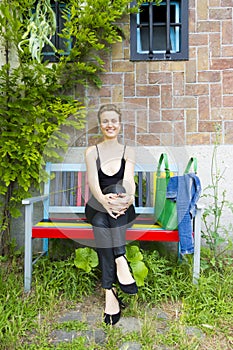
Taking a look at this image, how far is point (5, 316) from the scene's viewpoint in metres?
2.13

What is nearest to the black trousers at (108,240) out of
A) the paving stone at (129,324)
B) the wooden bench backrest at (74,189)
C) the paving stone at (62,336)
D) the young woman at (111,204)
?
the young woman at (111,204)

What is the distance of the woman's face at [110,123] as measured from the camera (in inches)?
94.3

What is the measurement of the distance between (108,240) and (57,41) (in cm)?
192

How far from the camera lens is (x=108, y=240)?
225cm

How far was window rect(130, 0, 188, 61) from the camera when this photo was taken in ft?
10.3

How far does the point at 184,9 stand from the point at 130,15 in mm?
469

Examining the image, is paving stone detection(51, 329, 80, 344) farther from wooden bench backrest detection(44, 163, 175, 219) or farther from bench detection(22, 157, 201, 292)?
wooden bench backrest detection(44, 163, 175, 219)

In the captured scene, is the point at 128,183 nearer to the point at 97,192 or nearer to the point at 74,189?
the point at 97,192

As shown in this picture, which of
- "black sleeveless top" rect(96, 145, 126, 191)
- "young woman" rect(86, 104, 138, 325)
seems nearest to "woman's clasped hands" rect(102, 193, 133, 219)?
"young woman" rect(86, 104, 138, 325)

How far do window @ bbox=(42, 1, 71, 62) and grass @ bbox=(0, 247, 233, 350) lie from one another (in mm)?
1754

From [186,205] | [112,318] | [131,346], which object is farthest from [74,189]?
[131,346]

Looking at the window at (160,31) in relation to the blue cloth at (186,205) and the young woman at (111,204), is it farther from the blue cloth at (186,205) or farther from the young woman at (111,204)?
the blue cloth at (186,205)

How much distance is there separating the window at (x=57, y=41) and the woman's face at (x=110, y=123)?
3.63ft

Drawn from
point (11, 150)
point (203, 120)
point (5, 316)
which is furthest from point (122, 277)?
point (203, 120)
